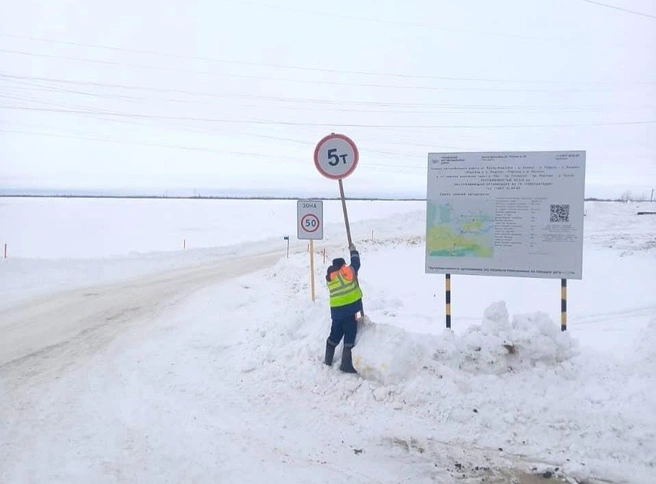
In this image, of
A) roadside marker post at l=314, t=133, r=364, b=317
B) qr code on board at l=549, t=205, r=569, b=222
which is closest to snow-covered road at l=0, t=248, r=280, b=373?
roadside marker post at l=314, t=133, r=364, b=317

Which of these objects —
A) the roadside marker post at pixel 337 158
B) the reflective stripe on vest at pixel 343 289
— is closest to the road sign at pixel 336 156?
the roadside marker post at pixel 337 158

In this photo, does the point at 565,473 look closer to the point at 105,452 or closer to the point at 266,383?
the point at 266,383

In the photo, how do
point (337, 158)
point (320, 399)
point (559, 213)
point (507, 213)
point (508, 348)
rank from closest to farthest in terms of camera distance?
point (320, 399), point (508, 348), point (559, 213), point (507, 213), point (337, 158)

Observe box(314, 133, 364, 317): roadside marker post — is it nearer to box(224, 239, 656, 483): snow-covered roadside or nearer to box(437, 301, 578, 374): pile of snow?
box(224, 239, 656, 483): snow-covered roadside

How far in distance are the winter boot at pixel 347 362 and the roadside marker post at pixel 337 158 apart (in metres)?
1.54

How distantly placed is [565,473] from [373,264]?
48.8ft

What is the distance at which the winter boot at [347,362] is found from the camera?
19.8 ft

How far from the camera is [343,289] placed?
6160mm

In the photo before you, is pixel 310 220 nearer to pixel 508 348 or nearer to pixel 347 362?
pixel 347 362

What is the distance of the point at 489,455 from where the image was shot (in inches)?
177

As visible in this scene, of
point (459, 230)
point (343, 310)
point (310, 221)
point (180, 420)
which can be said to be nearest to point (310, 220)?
point (310, 221)

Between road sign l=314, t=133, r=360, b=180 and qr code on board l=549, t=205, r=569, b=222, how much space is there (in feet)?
8.61

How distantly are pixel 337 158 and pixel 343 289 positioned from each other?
196cm

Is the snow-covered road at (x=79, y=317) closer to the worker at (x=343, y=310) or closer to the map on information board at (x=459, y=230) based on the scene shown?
the worker at (x=343, y=310)
